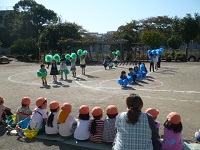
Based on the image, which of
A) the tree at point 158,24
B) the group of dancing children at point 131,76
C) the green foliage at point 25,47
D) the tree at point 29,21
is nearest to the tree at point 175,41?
the tree at point 158,24

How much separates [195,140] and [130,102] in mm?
2843

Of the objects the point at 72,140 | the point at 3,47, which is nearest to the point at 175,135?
the point at 72,140

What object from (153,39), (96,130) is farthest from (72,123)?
(153,39)

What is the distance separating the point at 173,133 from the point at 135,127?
128 centimetres

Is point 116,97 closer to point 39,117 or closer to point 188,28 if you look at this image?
point 39,117

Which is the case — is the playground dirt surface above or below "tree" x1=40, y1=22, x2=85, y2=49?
below

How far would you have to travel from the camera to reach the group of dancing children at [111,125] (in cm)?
398

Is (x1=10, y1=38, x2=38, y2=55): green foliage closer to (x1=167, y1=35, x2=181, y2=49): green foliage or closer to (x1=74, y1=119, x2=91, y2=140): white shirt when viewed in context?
(x1=167, y1=35, x2=181, y2=49): green foliage

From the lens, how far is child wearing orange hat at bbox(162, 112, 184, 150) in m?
4.81

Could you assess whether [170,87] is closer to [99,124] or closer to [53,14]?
[99,124]

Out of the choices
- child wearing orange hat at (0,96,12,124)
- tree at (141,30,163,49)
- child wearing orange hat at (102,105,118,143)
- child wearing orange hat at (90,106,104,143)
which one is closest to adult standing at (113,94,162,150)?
child wearing orange hat at (102,105,118,143)

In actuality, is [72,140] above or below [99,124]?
below

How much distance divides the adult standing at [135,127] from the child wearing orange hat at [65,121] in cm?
237

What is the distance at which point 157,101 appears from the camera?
9.98 metres
